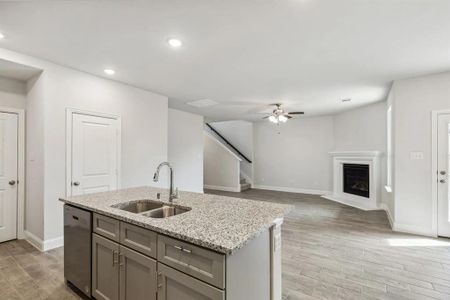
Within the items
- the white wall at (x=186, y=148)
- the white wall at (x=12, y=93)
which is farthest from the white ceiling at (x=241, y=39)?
the white wall at (x=186, y=148)

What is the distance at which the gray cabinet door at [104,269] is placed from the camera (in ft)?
5.88

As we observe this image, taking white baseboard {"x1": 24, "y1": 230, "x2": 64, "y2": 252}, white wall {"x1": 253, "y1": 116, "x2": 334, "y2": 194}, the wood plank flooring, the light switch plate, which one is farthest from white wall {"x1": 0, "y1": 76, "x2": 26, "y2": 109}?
white wall {"x1": 253, "y1": 116, "x2": 334, "y2": 194}

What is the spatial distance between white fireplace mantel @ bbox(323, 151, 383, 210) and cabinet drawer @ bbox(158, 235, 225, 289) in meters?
5.69

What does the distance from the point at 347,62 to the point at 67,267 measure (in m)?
4.25

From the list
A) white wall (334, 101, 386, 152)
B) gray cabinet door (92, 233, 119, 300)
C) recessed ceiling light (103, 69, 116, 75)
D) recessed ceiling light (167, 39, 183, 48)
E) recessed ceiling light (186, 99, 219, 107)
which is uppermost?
recessed ceiling light (167, 39, 183, 48)

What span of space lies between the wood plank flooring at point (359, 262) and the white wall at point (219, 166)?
12.8ft

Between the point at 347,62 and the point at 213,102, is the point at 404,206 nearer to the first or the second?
the point at 347,62

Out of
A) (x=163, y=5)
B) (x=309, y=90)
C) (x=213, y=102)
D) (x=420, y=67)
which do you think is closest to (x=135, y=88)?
(x=213, y=102)

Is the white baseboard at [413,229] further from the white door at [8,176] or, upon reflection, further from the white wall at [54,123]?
the white door at [8,176]

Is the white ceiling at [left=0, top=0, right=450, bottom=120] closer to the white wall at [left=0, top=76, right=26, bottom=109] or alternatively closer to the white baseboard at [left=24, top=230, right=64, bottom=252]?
the white wall at [left=0, top=76, right=26, bottom=109]

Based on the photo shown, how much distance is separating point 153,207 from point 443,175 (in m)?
4.49

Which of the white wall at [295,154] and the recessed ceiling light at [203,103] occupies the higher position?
the recessed ceiling light at [203,103]

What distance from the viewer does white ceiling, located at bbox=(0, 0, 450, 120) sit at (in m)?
2.01

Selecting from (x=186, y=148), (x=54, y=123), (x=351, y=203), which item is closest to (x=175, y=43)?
(x=54, y=123)
